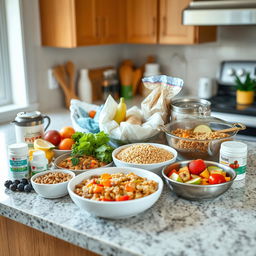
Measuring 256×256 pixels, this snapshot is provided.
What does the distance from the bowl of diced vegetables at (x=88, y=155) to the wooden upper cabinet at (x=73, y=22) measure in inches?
51.7

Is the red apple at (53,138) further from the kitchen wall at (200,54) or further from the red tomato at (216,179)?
the kitchen wall at (200,54)

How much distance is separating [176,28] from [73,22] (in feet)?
2.75

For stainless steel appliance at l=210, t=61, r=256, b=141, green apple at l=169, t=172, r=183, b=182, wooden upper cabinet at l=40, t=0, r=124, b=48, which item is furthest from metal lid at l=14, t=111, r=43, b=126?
stainless steel appliance at l=210, t=61, r=256, b=141

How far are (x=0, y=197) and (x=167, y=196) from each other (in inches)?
23.3

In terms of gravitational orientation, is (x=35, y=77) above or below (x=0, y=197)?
above

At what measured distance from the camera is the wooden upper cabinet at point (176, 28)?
9.53ft

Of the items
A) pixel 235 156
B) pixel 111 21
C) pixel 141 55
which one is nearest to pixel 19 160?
pixel 235 156

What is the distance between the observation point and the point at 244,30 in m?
3.04

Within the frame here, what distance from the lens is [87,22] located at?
9.06 feet

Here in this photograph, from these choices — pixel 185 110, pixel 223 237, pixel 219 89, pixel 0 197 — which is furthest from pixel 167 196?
pixel 219 89

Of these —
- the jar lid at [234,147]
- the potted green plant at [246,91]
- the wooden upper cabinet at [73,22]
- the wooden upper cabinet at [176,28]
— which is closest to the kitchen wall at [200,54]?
the wooden upper cabinet at [176,28]

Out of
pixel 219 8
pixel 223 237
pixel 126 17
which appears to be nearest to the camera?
pixel 223 237

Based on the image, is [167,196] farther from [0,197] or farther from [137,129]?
[0,197]

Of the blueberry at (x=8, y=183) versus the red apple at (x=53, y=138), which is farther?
the red apple at (x=53, y=138)
